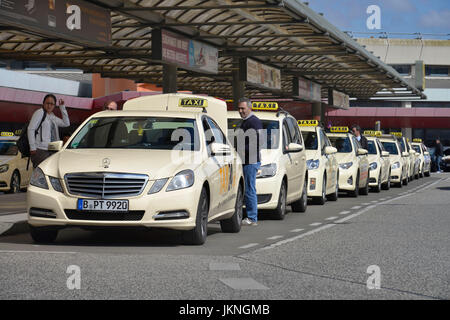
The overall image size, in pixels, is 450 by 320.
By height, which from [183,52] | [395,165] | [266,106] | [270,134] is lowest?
[395,165]

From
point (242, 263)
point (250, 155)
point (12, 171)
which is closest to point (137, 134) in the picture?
point (250, 155)

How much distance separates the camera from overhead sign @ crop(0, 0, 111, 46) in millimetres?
17328

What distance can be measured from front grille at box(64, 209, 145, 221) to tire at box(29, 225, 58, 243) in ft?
1.75

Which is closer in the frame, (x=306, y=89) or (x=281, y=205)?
(x=281, y=205)

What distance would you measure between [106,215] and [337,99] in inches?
1671

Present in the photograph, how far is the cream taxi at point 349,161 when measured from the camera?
24.1m

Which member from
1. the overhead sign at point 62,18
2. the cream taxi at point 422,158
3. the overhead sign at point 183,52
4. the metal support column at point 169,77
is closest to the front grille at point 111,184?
the overhead sign at point 62,18

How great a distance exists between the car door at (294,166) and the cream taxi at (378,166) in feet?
33.9

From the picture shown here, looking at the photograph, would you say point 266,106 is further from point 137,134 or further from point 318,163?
point 137,134

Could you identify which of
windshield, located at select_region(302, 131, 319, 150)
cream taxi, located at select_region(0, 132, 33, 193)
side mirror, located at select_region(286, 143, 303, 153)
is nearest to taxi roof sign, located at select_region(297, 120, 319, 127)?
windshield, located at select_region(302, 131, 319, 150)

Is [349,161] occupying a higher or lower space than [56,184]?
lower

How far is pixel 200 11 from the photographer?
918 inches

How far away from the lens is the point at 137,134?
1205cm
